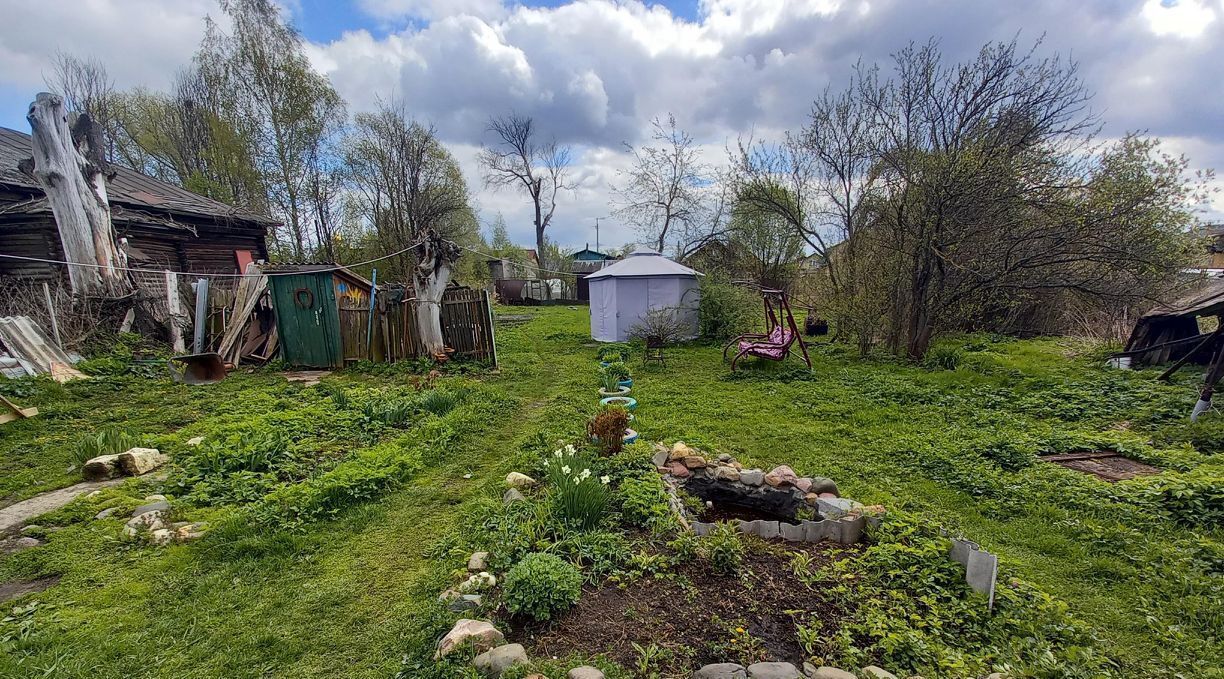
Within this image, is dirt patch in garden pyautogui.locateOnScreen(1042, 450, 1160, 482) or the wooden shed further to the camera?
the wooden shed

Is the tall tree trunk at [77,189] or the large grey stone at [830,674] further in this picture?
the tall tree trunk at [77,189]

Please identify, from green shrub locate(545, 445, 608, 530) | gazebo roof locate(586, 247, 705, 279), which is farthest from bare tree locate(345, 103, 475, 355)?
green shrub locate(545, 445, 608, 530)

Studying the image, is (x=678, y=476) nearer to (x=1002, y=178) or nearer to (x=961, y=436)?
(x=961, y=436)

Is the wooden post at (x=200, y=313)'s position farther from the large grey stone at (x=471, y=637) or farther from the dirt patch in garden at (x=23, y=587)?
the large grey stone at (x=471, y=637)

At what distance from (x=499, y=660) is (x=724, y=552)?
3.90 ft

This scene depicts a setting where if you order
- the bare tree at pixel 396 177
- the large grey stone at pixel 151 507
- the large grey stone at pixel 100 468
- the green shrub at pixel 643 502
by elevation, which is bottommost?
the green shrub at pixel 643 502

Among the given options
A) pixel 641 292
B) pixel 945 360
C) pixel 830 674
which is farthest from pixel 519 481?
pixel 641 292

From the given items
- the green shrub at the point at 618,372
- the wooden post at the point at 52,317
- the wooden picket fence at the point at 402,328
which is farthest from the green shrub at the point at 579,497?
the wooden post at the point at 52,317

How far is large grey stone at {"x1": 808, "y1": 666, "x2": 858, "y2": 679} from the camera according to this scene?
5.40 feet

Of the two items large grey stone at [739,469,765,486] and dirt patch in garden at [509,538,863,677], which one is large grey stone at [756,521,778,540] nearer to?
dirt patch in garden at [509,538,863,677]

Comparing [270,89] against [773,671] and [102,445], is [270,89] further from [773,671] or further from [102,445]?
[773,671]

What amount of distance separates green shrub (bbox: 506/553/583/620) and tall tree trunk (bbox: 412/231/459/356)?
6.34 metres

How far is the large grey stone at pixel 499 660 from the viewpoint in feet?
5.72

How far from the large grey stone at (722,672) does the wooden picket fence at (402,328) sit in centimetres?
685
